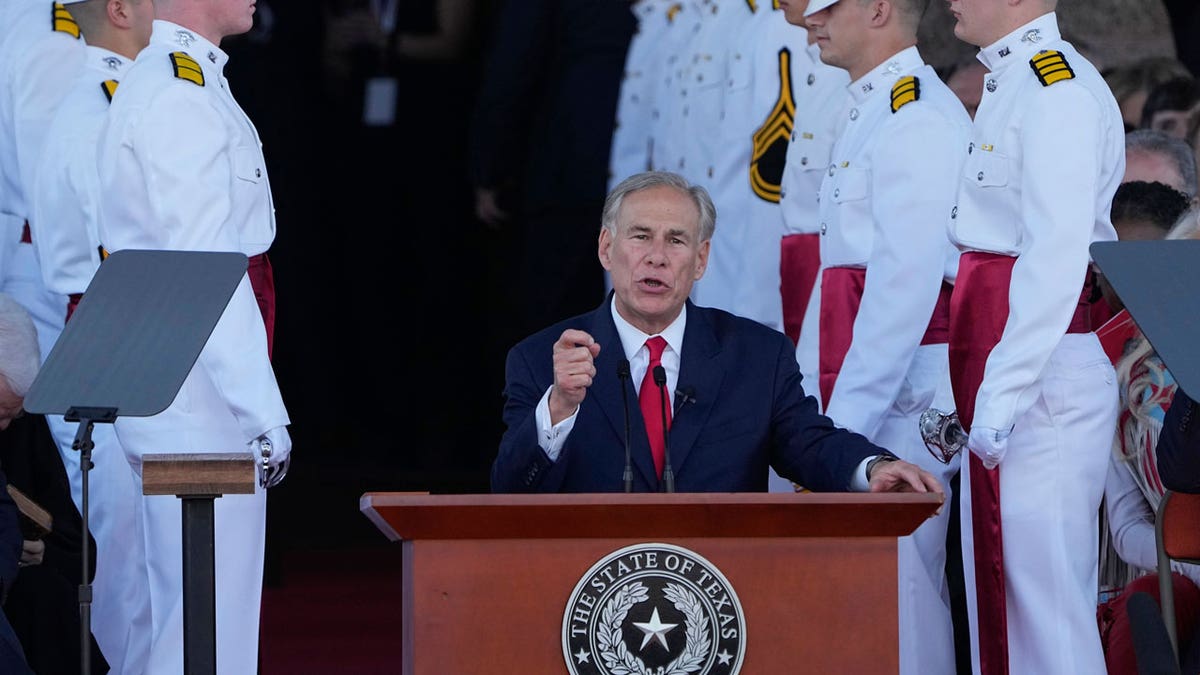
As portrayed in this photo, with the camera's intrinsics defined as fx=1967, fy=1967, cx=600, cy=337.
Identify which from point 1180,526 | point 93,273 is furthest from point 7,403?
point 1180,526

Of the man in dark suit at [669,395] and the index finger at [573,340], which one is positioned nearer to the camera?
the index finger at [573,340]

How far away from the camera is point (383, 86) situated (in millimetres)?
8117

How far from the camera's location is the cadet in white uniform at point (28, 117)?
4984mm

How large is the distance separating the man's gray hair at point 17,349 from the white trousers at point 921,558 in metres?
1.92

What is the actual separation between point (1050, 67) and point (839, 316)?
0.99m

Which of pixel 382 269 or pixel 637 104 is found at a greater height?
pixel 637 104

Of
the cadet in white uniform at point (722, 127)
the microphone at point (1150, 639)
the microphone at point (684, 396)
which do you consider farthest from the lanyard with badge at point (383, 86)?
the microphone at point (1150, 639)

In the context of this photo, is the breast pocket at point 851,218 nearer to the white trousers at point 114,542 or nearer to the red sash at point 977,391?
the red sash at point 977,391

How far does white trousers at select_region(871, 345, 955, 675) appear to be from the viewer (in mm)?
4461

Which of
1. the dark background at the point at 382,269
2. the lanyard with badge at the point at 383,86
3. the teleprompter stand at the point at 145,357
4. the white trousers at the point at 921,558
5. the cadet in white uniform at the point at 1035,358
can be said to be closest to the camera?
the teleprompter stand at the point at 145,357

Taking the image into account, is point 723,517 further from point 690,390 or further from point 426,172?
point 426,172

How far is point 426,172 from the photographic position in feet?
26.6

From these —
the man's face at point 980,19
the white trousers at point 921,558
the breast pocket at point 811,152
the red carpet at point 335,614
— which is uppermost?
the man's face at point 980,19

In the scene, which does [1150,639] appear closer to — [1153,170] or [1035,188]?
[1035,188]
